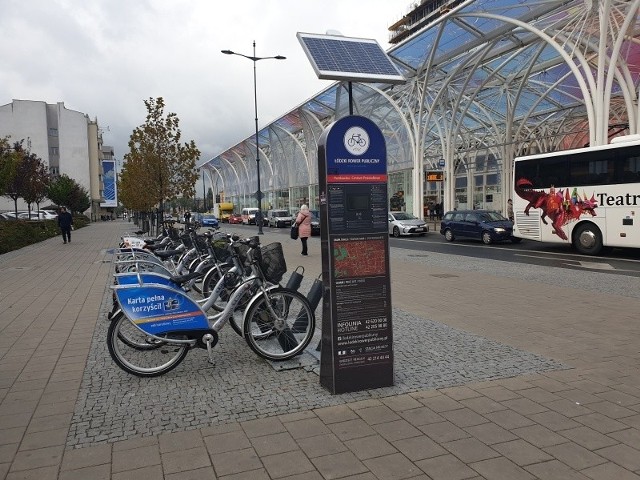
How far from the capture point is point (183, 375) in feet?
15.2

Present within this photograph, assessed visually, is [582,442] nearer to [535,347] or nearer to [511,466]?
[511,466]

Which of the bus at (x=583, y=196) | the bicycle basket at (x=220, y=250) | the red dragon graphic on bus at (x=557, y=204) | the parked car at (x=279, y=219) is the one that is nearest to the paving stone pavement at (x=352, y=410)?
the bicycle basket at (x=220, y=250)

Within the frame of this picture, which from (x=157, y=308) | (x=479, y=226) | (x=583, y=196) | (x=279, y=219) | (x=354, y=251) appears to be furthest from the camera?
(x=279, y=219)

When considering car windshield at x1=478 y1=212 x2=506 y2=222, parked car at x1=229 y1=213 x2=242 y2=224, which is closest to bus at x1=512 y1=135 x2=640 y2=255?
car windshield at x1=478 y1=212 x2=506 y2=222

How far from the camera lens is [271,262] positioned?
5262 millimetres

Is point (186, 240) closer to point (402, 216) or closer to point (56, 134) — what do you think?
point (402, 216)

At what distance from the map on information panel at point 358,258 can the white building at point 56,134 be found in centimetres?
8074

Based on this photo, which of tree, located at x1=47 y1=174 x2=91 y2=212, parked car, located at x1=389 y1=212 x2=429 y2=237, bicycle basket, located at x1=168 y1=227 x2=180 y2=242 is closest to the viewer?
bicycle basket, located at x1=168 y1=227 x2=180 y2=242

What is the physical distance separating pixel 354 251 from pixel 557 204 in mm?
14212

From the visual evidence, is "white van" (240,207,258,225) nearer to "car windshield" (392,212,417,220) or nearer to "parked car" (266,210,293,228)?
"parked car" (266,210,293,228)

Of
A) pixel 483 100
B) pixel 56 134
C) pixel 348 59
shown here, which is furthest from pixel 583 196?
pixel 56 134

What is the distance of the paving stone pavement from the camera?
3006mm

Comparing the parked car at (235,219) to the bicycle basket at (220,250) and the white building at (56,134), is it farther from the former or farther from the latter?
the bicycle basket at (220,250)

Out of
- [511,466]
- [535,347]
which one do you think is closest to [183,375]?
[511,466]
